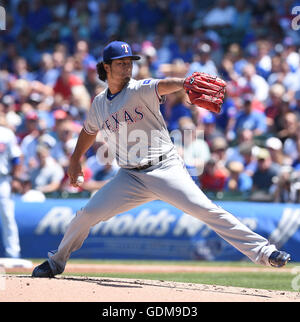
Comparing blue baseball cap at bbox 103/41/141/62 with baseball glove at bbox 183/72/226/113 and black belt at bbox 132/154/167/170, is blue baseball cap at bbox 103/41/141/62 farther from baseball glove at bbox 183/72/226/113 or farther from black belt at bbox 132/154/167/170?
black belt at bbox 132/154/167/170

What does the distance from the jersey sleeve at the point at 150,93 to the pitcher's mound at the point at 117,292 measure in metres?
1.53

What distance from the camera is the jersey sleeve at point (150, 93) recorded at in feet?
17.8

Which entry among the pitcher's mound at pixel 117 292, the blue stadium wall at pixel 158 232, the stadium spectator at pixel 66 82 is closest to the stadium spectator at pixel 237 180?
the blue stadium wall at pixel 158 232

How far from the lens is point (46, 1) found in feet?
53.0

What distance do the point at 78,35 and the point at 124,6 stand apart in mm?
1392

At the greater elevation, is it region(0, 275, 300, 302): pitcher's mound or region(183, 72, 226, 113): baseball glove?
region(183, 72, 226, 113): baseball glove

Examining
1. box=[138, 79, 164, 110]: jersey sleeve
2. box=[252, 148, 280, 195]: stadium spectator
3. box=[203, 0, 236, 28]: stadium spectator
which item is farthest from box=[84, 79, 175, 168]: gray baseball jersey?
box=[203, 0, 236, 28]: stadium spectator

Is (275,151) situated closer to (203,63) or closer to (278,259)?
(203,63)

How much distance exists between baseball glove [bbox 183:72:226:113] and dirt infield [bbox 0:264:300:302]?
1.50 m

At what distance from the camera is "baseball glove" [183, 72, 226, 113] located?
17.0ft

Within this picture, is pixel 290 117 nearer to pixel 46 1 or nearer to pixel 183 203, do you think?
pixel 183 203
